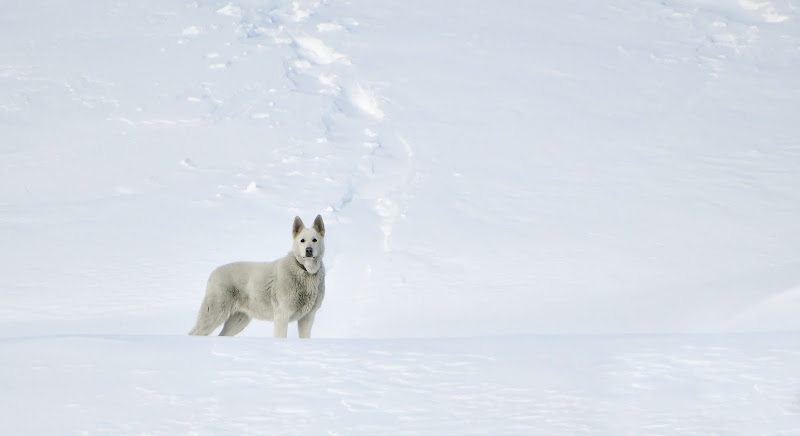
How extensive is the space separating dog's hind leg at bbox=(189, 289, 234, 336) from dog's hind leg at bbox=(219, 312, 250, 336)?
0.68 ft

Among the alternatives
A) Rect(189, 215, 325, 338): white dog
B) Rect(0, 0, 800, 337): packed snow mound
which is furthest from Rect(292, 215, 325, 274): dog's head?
Rect(0, 0, 800, 337): packed snow mound

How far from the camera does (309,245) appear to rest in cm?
675

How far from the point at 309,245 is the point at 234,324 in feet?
3.46

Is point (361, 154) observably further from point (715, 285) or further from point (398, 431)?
point (398, 431)

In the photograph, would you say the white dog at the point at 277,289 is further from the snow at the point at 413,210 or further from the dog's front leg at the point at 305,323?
the snow at the point at 413,210

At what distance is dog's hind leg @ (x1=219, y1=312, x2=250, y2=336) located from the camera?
730cm

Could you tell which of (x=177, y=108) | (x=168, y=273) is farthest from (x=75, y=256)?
(x=177, y=108)

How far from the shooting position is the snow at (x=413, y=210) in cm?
431

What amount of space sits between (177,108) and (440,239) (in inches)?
218

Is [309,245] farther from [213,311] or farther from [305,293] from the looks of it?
[213,311]

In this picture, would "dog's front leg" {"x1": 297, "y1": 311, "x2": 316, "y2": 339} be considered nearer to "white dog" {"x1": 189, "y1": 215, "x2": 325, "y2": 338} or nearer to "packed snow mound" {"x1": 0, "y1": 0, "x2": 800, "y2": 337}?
"white dog" {"x1": 189, "y1": 215, "x2": 325, "y2": 338}

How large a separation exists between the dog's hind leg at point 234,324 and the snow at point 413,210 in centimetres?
84

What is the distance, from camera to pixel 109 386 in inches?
169

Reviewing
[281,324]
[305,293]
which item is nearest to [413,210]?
[305,293]
